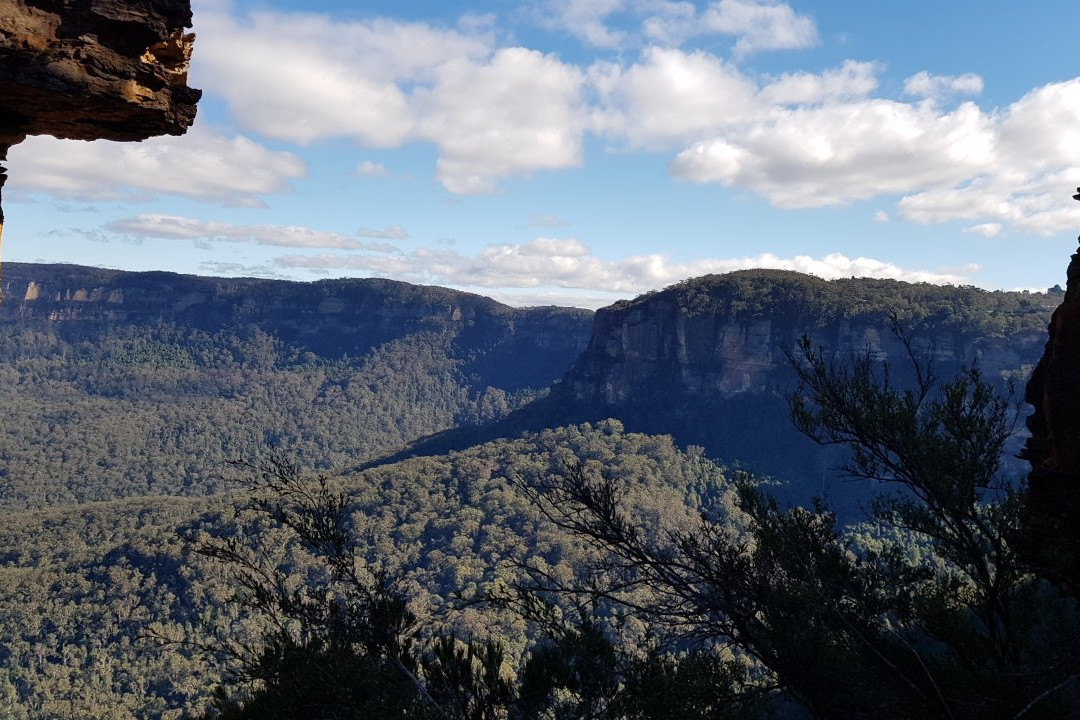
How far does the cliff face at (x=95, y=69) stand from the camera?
4359 millimetres

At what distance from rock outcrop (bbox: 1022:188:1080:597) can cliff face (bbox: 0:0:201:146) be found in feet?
27.3

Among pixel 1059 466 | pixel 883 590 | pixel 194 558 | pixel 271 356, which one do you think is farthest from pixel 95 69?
pixel 271 356

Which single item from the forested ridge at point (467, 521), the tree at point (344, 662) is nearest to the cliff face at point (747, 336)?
the forested ridge at point (467, 521)

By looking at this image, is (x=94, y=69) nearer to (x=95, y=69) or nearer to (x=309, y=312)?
(x=95, y=69)

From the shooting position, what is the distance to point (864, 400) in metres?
7.96

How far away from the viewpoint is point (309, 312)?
181875 millimetres

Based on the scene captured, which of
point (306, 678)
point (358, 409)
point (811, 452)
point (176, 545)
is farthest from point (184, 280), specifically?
point (306, 678)

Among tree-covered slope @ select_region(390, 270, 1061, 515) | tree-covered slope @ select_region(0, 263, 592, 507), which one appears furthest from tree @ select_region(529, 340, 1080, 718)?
tree-covered slope @ select_region(0, 263, 592, 507)

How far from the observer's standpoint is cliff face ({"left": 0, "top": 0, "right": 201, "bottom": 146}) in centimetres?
436

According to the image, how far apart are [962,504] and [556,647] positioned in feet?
15.1

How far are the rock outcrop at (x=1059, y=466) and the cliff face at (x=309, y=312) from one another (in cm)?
15726

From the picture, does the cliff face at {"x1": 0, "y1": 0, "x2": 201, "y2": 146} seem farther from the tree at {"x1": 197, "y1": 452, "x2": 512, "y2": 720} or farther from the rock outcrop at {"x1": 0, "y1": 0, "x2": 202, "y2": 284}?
the tree at {"x1": 197, "y1": 452, "x2": 512, "y2": 720}

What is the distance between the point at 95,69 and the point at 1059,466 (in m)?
8.88

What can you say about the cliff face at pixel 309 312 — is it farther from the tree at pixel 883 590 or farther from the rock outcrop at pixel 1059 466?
the rock outcrop at pixel 1059 466
